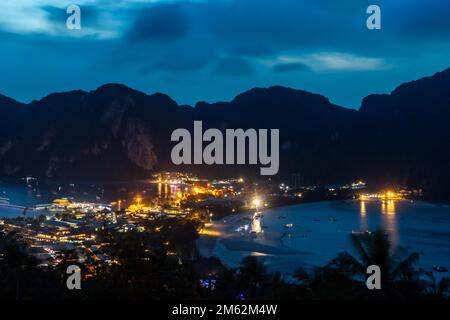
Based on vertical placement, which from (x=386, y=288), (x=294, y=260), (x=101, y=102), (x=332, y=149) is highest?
(x=101, y=102)

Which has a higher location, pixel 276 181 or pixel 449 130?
pixel 449 130

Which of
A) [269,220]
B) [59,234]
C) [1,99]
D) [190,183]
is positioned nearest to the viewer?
[59,234]

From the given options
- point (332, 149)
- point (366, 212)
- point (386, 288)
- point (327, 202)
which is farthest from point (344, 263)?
point (332, 149)

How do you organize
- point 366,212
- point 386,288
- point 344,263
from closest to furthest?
1. point 386,288
2. point 344,263
3. point 366,212

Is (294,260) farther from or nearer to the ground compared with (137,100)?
nearer to the ground

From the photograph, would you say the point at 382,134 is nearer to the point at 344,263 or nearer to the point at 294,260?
the point at 294,260

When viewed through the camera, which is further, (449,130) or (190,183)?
(449,130)

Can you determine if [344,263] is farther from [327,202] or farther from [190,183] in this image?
[190,183]

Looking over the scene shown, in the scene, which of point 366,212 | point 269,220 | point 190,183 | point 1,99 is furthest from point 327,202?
point 1,99

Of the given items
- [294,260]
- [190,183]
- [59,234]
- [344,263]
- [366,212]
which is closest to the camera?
[344,263]
